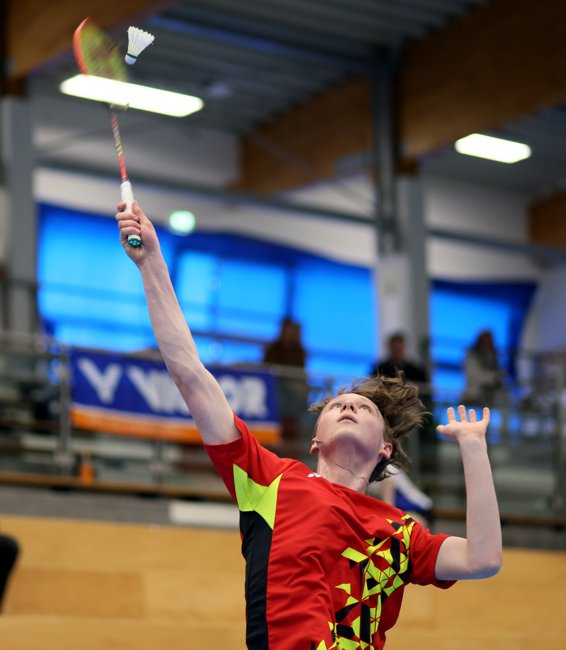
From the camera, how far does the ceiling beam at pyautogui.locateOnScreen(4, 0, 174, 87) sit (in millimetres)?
9891

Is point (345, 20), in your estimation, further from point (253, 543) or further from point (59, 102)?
point (253, 543)

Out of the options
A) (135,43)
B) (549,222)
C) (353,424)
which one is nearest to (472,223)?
(549,222)

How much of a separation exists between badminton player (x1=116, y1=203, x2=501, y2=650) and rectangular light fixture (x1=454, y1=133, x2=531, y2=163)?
10105 millimetres

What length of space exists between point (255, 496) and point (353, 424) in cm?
28

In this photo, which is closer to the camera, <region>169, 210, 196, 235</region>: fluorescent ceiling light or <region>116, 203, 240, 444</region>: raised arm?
<region>116, 203, 240, 444</region>: raised arm

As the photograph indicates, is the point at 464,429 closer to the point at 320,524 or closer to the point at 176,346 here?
the point at 320,524

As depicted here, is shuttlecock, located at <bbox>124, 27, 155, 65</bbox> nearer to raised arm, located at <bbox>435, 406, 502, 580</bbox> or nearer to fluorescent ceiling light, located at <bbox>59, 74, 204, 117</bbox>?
raised arm, located at <bbox>435, 406, 502, 580</bbox>

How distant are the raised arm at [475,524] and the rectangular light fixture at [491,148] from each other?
1012cm

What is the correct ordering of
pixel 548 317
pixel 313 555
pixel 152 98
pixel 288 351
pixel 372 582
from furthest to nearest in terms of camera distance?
pixel 548 317 → pixel 152 98 → pixel 288 351 → pixel 372 582 → pixel 313 555

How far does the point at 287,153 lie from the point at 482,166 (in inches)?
135

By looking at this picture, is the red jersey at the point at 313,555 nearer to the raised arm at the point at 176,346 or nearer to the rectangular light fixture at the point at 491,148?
the raised arm at the point at 176,346

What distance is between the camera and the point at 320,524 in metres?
2.73

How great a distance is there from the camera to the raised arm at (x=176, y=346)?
2.72 meters

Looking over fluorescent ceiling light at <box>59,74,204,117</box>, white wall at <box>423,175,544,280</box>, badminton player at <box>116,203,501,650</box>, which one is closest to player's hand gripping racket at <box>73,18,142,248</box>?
badminton player at <box>116,203,501,650</box>
